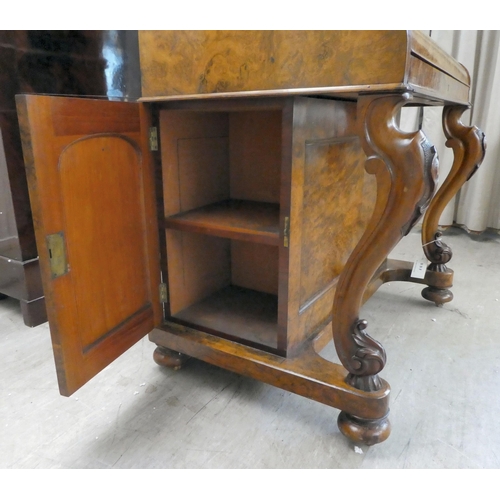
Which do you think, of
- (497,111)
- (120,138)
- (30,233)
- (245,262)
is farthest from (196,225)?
(497,111)

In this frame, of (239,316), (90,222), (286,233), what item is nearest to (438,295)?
(239,316)

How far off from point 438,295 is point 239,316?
778 millimetres

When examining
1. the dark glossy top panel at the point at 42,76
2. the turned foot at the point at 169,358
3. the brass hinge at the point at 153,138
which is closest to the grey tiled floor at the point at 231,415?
the turned foot at the point at 169,358

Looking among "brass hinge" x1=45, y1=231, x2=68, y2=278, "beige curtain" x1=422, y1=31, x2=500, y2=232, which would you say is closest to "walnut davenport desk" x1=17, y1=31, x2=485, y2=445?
"brass hinge" x1=45, y1=231, x2=68, y2=278

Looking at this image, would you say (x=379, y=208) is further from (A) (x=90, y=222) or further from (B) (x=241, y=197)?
(B) (x=241, y=197)

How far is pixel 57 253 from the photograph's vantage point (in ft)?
2.23

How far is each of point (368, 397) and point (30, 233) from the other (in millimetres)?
1113

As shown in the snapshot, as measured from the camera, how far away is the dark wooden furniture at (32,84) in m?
1.16

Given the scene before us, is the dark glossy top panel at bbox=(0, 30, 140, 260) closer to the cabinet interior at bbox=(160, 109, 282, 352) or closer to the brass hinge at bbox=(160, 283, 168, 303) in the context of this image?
the cabinet interior at bbox=(160, 109, 282, 352)

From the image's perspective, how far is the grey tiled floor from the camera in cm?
80

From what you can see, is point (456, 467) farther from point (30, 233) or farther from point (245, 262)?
point (30, 233)

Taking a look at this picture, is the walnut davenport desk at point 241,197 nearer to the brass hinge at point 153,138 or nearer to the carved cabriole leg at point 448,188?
the brass hinge at point 153,138

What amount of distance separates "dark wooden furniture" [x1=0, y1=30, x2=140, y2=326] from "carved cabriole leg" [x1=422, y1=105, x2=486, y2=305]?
106 centimetres

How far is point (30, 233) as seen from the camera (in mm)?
1304
